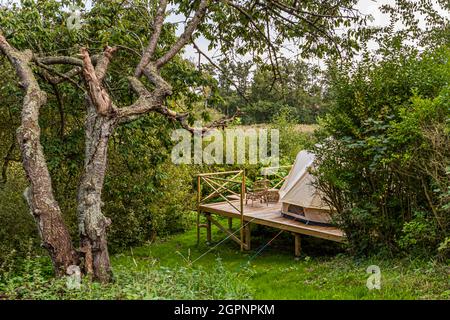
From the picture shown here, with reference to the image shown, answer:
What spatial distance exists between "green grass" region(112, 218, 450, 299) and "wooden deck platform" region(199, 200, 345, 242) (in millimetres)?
523

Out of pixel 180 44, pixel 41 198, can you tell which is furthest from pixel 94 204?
pixel 180 44

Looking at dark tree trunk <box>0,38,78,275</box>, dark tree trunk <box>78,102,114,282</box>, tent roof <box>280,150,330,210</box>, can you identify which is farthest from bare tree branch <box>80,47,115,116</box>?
tent roof <box>280,150,330,210</box>

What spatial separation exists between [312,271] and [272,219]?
2956mm

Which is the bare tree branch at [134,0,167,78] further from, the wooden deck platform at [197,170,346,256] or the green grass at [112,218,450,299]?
the wooden deck platform at [197,170,346,256]

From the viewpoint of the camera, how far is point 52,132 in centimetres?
774

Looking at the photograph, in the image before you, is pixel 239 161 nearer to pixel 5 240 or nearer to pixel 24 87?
pixel 5 240

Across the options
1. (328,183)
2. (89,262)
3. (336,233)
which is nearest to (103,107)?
(89,262)

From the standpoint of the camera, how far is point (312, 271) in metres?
5.85

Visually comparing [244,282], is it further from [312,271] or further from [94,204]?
[94,204]

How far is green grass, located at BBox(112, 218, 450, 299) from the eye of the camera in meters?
3.89

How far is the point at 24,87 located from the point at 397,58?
471 cm

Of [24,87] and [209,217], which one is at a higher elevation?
[24,87]

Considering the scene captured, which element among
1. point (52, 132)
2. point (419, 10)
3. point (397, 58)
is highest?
point (419, 10)

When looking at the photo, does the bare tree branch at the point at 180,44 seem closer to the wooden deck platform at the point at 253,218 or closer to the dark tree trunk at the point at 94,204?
the dark tree trunk at the point at 94,204
